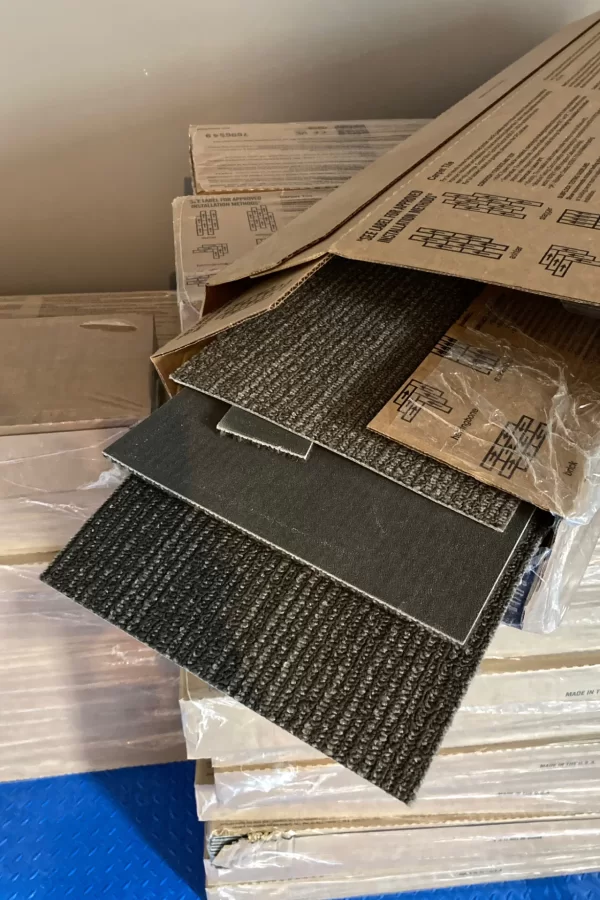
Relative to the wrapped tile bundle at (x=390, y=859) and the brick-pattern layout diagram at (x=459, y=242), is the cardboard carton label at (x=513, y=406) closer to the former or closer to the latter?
the brick-pattern layout diagram at (x=459, y=242)

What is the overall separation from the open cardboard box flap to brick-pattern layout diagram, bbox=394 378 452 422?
0.28ft

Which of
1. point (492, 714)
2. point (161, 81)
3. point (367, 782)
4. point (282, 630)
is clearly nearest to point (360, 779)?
point (367, 782)

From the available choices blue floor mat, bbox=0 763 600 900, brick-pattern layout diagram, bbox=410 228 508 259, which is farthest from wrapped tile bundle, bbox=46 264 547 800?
blue floor mat, bbox=0 763 600 900

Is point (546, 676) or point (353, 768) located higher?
point (353, 768)

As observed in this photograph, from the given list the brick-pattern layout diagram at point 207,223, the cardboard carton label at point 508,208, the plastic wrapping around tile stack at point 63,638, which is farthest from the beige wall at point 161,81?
the cardboard carton label at point 508,208

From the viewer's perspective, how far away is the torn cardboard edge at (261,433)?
44cm

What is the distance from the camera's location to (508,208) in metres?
0.45

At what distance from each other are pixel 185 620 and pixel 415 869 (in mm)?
596

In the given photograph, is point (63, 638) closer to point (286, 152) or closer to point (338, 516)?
point (338, 516)

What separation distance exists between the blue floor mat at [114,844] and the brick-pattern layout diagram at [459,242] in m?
0.80

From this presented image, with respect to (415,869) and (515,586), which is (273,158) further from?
(415,869)

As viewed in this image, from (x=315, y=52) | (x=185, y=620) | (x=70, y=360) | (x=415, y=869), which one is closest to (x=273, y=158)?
(x=315, y=52)

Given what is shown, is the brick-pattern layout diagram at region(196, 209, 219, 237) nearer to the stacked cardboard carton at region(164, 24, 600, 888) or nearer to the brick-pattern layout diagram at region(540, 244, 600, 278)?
the stacked cardboard carton at region(164, 24, 600, 888)

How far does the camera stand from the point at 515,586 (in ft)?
1.34
